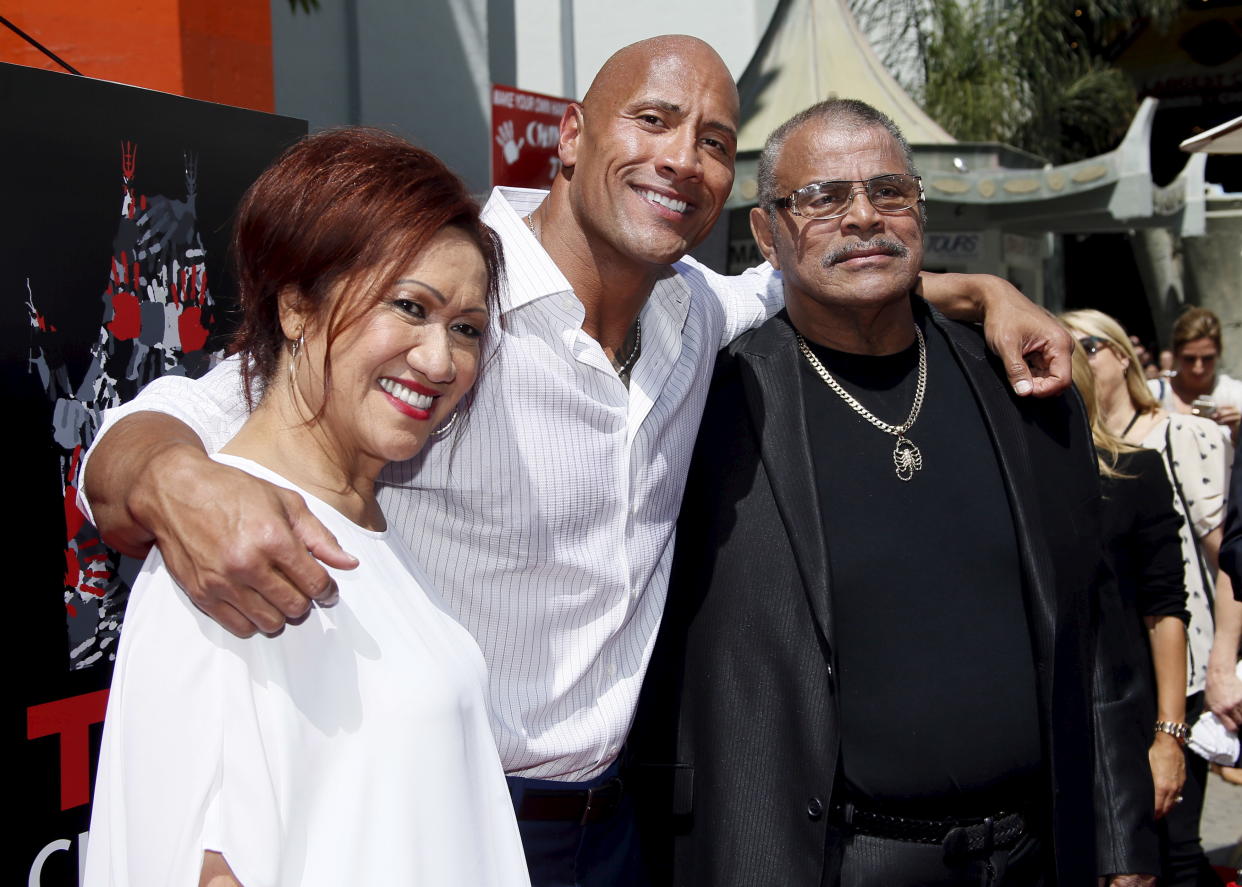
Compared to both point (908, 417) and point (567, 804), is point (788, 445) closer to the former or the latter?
point (908, 417)

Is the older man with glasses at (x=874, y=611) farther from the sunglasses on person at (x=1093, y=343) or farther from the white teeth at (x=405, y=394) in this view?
the sunglasses on person at (x=1093, y=343)

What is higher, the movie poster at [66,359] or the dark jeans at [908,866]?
the movie poster at [66,359]

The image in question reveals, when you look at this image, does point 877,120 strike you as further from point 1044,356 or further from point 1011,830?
point 1011,830

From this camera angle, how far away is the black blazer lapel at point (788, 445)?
7.38ft

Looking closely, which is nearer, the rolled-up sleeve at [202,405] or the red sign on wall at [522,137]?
the rolled-up sleeve at [202,405]

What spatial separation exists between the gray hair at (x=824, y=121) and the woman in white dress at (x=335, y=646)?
108 cm

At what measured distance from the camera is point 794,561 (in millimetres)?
2293

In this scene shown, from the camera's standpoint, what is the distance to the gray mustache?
8.15 ft

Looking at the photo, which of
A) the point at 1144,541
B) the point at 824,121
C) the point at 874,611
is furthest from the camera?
the point at 1144,541

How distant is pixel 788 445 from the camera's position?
7.78ft

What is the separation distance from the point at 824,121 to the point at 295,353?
4.81ft

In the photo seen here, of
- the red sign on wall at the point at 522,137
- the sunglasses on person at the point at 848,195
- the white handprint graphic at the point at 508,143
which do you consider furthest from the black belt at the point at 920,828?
the white handprint graphic at the point at 508,143

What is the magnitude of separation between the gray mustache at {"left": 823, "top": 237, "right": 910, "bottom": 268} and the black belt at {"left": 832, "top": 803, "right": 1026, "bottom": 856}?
112 cm

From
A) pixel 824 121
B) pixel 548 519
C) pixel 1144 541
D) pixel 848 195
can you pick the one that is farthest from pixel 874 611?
pixel 1144 541
